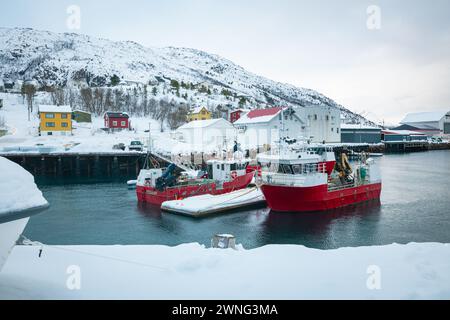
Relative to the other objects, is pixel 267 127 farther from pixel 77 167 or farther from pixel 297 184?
pixel 297 184

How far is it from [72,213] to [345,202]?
2012 cm

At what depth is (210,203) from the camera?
25.7 meters

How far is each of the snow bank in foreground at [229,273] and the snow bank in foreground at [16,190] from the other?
5.99ft

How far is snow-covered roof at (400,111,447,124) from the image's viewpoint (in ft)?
379

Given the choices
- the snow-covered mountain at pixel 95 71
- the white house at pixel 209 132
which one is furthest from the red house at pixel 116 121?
the snow-covered mountain at pixel 95 71

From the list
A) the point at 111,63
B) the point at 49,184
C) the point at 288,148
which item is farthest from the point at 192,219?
the point at 111,63

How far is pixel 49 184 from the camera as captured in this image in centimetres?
4028

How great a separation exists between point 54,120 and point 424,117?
110 meters

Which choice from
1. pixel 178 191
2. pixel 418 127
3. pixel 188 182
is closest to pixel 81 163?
pixel 188 182

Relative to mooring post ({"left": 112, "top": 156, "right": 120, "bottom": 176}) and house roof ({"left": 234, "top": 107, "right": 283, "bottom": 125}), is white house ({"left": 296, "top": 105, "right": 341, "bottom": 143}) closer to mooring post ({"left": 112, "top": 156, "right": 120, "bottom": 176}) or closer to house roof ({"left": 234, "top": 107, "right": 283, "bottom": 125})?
house roof ({"left": 234, "top": 107, "right": 283, "bottom": 125})

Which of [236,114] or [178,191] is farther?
[236,114]

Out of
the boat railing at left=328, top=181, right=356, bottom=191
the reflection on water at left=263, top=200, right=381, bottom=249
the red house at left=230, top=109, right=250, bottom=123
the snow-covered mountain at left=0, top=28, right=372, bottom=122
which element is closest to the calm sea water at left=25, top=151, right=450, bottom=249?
the reflection on water at left=263, top=200, right=381, bottom=249

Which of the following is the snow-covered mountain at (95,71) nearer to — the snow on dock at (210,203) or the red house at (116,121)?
the red house at (116,121)
